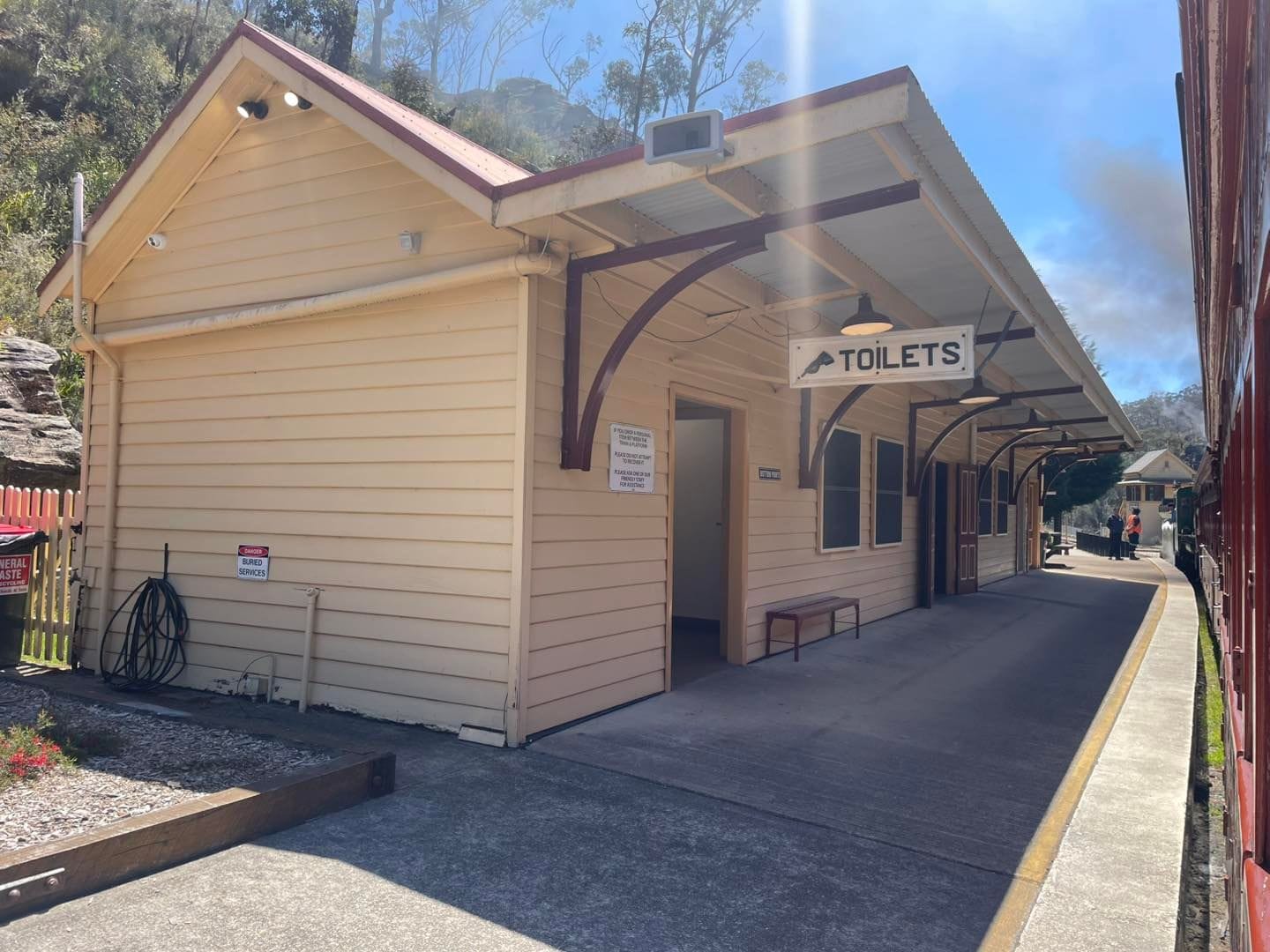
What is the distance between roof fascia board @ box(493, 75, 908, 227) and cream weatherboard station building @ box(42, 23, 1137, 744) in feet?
0.05

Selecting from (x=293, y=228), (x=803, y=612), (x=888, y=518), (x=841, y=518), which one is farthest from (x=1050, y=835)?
(x=888, y=518)

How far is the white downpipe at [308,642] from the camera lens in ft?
20.1

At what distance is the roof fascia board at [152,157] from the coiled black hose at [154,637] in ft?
8.66

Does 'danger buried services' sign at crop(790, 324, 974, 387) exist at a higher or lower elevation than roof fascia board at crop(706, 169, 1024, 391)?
lower

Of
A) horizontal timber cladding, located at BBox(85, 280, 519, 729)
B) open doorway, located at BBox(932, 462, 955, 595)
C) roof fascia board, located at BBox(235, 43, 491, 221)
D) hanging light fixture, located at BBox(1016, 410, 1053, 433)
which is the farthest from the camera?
hanging light fixture, located at BBox(1016, 410, 1053, 433)

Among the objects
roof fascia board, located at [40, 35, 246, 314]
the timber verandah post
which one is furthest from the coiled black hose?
the timber verandah post

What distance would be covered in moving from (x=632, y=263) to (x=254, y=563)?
3675 mm

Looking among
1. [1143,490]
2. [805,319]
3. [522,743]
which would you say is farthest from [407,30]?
[522,743]

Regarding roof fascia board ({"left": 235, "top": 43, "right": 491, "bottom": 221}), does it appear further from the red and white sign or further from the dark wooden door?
the dark wooden door

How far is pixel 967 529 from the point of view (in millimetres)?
14586

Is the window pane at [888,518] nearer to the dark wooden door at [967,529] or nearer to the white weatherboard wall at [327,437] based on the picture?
the dark wooden door at [967,529]

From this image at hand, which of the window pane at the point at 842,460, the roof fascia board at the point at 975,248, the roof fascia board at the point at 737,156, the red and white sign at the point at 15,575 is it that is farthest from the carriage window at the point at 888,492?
the red and white sign at the point at 15,575

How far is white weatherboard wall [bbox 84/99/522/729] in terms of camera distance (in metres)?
5.58

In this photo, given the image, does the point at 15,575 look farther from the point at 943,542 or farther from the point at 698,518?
the point at 943,542
